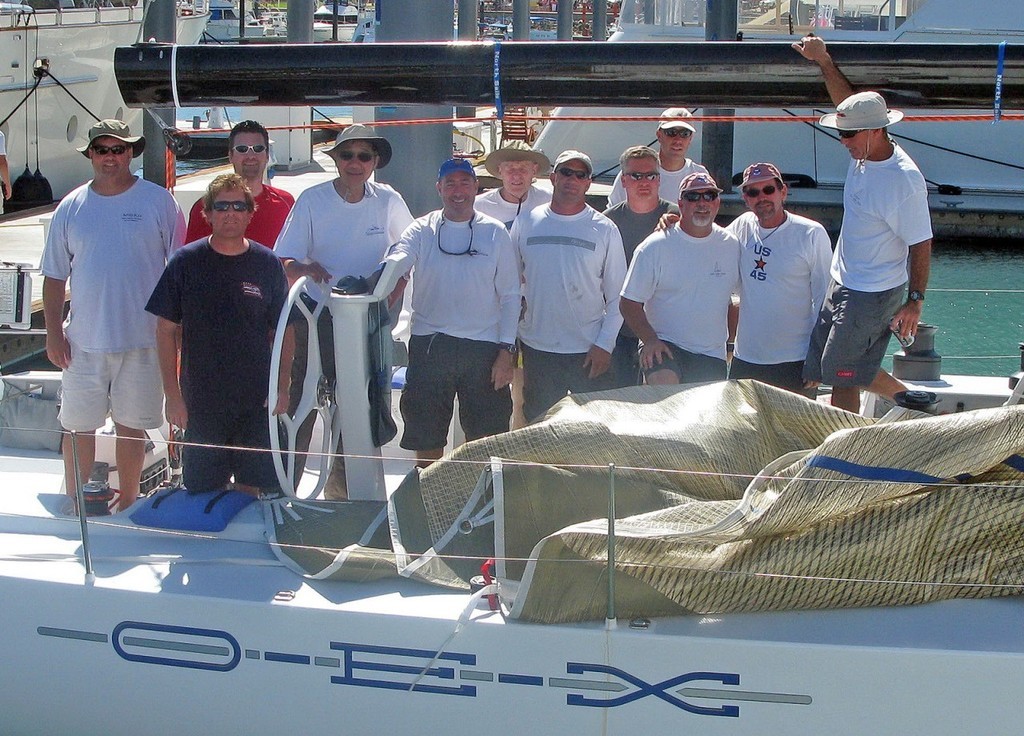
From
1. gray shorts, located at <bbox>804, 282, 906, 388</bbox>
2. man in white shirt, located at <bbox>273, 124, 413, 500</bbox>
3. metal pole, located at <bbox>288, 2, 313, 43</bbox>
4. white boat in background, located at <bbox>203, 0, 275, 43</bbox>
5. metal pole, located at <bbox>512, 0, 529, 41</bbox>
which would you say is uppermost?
white boat in background, located at <bbox>203, 0, 275, 43</bbox>

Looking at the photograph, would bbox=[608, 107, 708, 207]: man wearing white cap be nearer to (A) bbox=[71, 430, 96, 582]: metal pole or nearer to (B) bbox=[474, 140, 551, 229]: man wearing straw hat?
(B) bbox=[474, 140, 551, 229]: man wearing straw hat

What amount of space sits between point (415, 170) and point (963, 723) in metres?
3.96

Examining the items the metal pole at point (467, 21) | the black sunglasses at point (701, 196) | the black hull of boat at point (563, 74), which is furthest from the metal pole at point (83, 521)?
the metal pole at point (467, 21)

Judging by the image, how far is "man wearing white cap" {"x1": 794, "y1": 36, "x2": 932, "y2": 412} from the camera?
3904 millimetres

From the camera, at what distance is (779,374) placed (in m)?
Answer: 4.32

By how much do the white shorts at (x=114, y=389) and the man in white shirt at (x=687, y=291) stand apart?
5.58 ft

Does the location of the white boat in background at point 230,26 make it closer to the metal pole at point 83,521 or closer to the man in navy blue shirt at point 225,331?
the man in navy blue shirt at point 225,331

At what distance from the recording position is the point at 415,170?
591cm

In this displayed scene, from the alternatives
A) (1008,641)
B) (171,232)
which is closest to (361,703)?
(1008,641)

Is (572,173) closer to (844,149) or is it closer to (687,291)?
(687,291)

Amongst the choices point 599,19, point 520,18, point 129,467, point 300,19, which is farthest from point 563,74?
point 599,19

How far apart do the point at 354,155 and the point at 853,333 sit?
1.87 m

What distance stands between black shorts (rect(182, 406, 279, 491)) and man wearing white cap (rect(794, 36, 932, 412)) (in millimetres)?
1934

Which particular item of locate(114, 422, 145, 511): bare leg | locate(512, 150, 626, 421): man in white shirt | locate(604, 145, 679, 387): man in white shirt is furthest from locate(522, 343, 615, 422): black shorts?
locate(114, 422, 145, 511): bare leg
